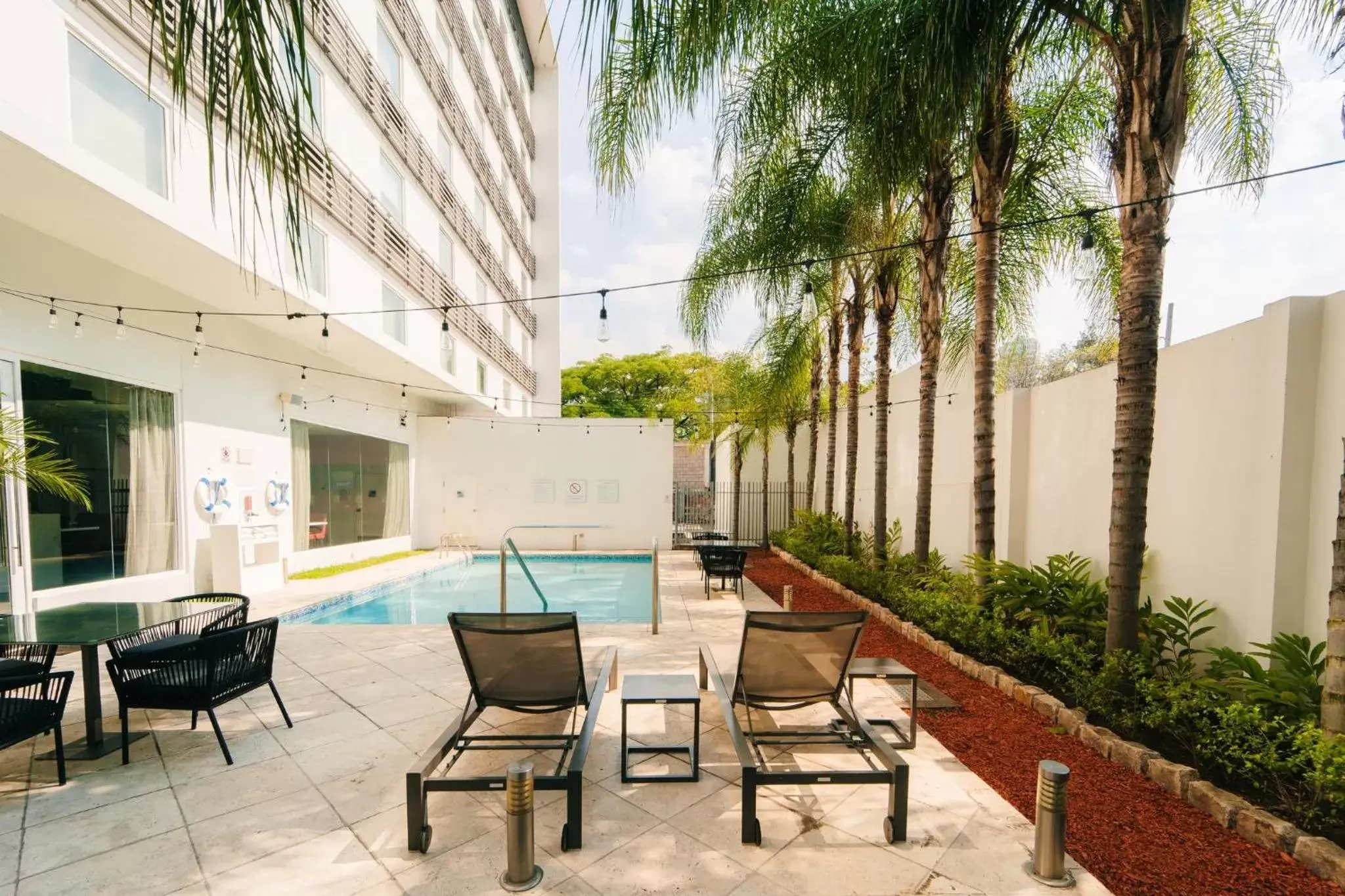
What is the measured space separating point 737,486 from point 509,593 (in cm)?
702

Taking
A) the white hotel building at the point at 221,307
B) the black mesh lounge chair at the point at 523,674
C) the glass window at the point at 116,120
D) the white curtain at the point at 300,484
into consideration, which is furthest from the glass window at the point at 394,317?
the black mesh lounge chair at the point at 523,674

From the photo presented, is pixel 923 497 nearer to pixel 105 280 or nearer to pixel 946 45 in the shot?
pixel 946 45

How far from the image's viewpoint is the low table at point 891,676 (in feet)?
11.9

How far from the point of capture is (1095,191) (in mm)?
6266

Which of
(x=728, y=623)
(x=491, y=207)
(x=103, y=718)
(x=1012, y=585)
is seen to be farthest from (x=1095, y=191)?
(x=491, y=207)

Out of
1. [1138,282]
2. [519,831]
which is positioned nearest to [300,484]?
[519,831]

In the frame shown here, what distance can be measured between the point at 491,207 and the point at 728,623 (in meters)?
13.8

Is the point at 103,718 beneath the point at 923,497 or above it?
beneath

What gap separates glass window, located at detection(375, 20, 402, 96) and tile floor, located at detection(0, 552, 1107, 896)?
10.0 meters

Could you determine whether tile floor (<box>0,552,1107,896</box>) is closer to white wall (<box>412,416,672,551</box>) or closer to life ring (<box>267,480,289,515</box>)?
life ring (<box>267,480,289,515</box>)

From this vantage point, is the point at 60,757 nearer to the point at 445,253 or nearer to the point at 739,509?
the point at 445,253

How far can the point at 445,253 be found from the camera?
12.8 m

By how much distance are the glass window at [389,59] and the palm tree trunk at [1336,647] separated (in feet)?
39.9

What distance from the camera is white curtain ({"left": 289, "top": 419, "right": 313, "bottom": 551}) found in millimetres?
9547
